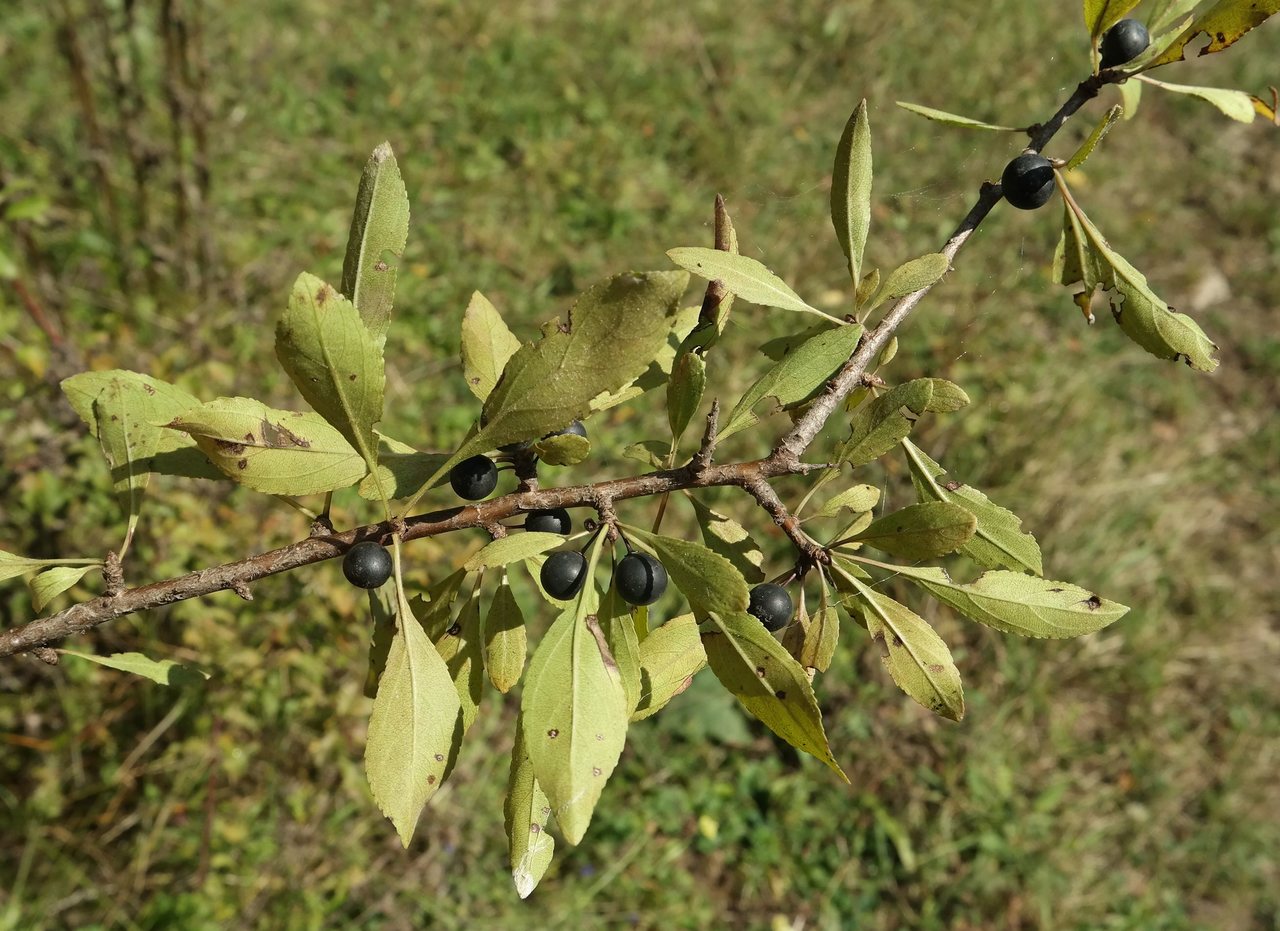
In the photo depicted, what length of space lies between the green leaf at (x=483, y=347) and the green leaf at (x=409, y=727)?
11.0 inches

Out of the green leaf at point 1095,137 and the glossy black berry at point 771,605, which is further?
the glossy black berry at point 771,605

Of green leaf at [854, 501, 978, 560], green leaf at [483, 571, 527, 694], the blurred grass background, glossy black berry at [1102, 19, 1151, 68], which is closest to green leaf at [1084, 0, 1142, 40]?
glossy black berry at [1102, 19, 1151, 68]

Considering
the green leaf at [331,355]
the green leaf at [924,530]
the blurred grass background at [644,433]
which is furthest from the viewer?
the blurred grass background at [644,433]

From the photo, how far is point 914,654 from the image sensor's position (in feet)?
3.45

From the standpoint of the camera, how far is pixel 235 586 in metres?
1.02

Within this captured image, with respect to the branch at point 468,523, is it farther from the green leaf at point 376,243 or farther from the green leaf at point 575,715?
the green leaf at point 376,243

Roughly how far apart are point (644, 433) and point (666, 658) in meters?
3.07

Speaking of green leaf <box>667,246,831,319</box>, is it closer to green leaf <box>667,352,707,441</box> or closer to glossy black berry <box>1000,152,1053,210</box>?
green leaf <box>667,352,707,441</box>

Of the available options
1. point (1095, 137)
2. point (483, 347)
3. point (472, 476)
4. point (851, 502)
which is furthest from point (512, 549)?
point (1095, 137)

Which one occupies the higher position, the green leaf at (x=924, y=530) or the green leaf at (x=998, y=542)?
the green leaf at (x=924, y=530)

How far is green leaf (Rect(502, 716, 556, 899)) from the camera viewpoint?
105 cm

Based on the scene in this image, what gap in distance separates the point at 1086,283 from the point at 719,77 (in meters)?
4.79

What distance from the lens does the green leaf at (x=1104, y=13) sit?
1.03m

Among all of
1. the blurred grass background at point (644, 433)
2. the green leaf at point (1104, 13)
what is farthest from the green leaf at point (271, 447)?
the blurred grass background at point (644, 433)
